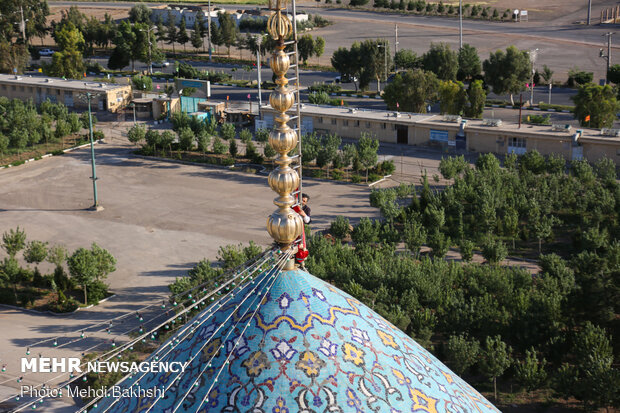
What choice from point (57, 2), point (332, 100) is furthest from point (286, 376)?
point (57, 2)

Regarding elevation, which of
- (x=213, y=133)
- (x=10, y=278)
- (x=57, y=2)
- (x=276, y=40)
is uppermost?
(x=57, y=2)

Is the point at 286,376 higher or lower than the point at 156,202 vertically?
higher

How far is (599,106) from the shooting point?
47.4 meters

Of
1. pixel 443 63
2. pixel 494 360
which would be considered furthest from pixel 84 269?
pixel 443 63

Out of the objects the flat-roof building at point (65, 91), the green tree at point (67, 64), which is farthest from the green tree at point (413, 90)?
the green tree at point (67, 64)

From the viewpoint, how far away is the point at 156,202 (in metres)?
39.0

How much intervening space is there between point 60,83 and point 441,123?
3186cm

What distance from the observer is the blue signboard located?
4781cm

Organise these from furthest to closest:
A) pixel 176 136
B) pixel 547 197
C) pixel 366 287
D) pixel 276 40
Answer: pixel 176 136
pixel 547 197
pixel 366 287
pixel 276 40

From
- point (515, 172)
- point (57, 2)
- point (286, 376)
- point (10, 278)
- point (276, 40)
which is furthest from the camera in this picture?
point (57, 2)

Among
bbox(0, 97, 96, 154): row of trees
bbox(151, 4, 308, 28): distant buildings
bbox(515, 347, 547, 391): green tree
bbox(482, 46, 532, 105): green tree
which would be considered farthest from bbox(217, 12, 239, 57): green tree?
bbox(515, 347, 547, 391): green tree

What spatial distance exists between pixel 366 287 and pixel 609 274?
694 cm

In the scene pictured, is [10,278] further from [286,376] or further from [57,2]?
[57,2]

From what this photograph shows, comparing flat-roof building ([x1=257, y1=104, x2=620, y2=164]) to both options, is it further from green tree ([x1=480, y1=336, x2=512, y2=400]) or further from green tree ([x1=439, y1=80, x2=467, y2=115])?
green tree ([x1=480, y1=336, x2=512, y2=400])
